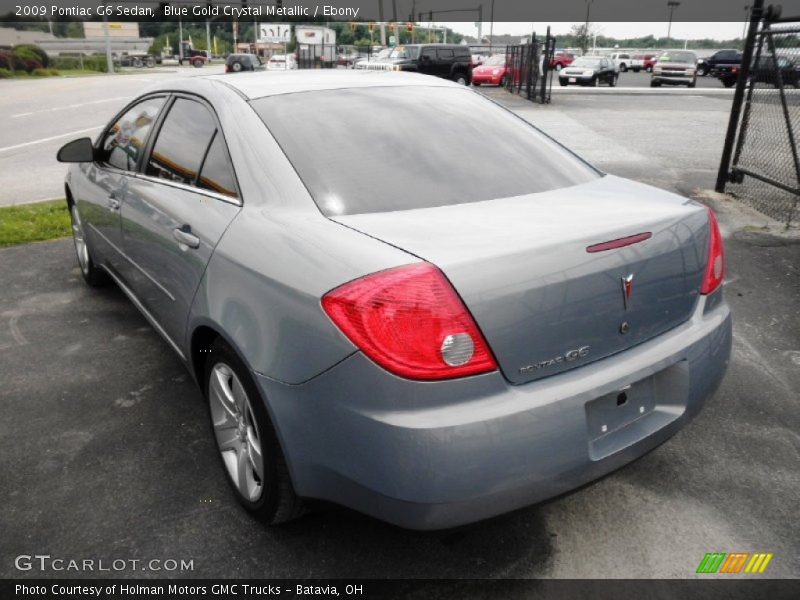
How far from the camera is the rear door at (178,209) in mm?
2598

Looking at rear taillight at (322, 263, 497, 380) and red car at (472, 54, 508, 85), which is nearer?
rear taillight at (322, 263, 497, 380)

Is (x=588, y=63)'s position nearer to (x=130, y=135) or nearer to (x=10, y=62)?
(x=130, y=135)

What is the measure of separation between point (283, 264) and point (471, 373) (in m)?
0.68

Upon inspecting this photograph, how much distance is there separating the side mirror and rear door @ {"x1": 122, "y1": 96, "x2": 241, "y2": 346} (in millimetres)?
660

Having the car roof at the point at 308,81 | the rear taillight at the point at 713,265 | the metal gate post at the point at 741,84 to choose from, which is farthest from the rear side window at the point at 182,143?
the metal gate post at the point at 741,84

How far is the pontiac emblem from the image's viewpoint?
6.85 ft

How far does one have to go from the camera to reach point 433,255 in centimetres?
189

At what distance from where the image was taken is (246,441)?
250 centimetres

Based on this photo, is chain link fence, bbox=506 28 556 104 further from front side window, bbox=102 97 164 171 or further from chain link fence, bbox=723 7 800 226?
front side window, bbox=102 97 164 171

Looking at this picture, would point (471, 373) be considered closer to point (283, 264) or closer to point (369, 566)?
point (283, 264)

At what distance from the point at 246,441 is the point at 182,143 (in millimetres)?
1433

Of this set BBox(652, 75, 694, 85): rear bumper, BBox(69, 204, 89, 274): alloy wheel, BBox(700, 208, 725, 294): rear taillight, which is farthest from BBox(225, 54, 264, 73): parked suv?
BBox(700, 208, 725, 294): rear taillight

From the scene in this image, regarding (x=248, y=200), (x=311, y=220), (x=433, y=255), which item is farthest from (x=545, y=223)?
(x=248, y=200)

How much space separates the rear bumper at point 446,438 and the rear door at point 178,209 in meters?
0.77
